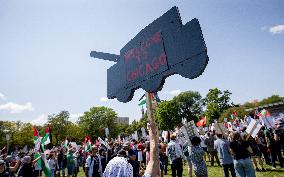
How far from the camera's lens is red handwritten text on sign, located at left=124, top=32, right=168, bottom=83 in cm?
300

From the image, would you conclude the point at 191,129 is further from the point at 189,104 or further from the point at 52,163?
the point at 189,104

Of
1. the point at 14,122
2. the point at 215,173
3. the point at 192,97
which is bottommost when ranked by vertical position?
the point at 215,173

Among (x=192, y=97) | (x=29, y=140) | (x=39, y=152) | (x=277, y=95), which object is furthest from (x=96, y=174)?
(x=277, y=95)

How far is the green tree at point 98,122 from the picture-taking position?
96625mm

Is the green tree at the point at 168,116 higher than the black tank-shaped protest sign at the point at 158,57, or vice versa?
the green tree at the point at 168,116

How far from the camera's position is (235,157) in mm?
8859

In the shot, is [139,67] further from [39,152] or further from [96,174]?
[39,152]

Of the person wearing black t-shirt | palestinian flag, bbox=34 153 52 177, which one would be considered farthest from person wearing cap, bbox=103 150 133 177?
palestinian flag, bbox=34 153 52 177

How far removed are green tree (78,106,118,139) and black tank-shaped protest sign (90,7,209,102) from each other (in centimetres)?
9385

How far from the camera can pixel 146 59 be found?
325cm

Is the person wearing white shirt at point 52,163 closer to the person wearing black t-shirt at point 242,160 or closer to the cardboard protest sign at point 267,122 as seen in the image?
the person wearing black t-shirt at point 242,160

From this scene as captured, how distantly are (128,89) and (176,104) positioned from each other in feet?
317

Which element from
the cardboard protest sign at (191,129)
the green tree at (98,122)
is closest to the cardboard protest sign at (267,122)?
the cardboard protest sign at (191,129)

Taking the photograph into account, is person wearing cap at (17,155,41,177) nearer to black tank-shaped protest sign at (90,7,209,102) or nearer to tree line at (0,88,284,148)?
black tank-shaped protest sign at (90,7,209,102)
